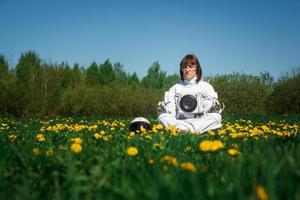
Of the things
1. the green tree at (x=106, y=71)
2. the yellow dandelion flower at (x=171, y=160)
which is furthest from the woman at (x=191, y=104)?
the green tree at (x=106, y=71)

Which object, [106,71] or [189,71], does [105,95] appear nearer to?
[189,71]

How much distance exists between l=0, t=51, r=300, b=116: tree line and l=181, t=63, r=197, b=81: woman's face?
1689cm

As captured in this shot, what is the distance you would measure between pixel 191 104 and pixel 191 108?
0.09m

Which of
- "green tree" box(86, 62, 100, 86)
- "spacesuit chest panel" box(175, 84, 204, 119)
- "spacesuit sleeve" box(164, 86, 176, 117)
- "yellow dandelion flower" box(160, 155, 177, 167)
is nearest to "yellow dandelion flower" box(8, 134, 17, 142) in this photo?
"yellow dandelion flower" box(160, 155, 177, 167)

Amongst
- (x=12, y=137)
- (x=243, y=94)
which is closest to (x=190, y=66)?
(x=12, y=137)

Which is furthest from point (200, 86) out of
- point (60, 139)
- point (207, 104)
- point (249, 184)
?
point (249, 184)

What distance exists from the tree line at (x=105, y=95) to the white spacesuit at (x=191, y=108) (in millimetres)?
16825

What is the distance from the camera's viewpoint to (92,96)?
24609 mm

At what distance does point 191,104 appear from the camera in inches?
279

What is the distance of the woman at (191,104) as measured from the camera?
→ 22.3ft

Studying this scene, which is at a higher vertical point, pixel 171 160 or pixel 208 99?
pixel 208 99

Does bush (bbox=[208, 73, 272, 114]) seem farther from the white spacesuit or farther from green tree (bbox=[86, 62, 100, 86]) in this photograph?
green tree (bbox=[86, 62, 100, 86])

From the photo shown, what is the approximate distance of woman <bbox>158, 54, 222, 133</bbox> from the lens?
680 centimetres

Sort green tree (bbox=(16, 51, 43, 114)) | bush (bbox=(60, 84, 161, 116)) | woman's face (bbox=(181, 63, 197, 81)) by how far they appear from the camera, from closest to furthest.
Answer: woman's face (bbox=(181, 63, 197, 81)) → green tree (bbox=(16, 51, 43, 114)) → bush (bbox=(60, 84, 161, 116))
